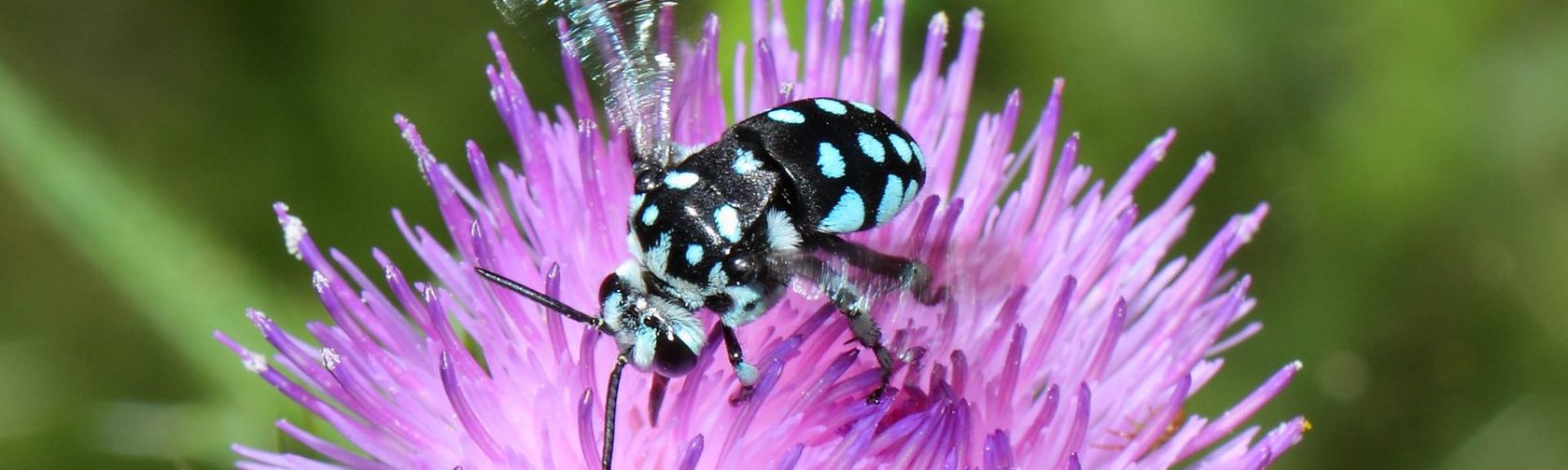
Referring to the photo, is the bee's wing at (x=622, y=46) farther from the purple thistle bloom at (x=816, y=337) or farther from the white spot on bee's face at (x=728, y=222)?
the white spot on bee's face at (x=728, y=222)

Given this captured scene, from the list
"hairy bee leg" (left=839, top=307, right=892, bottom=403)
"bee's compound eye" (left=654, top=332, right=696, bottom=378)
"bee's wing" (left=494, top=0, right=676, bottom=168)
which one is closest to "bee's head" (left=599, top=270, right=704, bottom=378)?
"bee's compound eye" (left=654, top=332, right=696, bottom=378)

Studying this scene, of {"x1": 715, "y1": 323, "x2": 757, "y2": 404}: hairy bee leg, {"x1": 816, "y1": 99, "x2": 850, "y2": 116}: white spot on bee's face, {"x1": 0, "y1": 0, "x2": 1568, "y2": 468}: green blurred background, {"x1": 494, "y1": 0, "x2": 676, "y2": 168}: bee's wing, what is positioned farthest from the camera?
{"x1": 0, "y1": 0, "x2": 1568, "y2": 468}: green blurred background

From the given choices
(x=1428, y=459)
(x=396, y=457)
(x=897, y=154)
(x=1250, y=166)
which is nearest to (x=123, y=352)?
(x=396, y=457)

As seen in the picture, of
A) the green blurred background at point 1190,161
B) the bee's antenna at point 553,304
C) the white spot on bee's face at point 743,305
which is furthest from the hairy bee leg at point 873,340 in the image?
the green blurred background at point 1190,161

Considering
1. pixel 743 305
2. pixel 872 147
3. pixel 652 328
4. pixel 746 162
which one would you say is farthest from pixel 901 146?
pixel 652 328

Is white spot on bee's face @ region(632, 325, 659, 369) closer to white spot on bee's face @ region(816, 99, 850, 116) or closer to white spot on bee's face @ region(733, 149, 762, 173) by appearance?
white spot on bee's face @ region(733, 149, 762, 173)

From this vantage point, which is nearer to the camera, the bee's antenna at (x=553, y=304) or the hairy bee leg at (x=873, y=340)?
the bee's antenna at (x=553, y=304)

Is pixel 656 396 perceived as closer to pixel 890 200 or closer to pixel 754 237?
pixel 754 237
